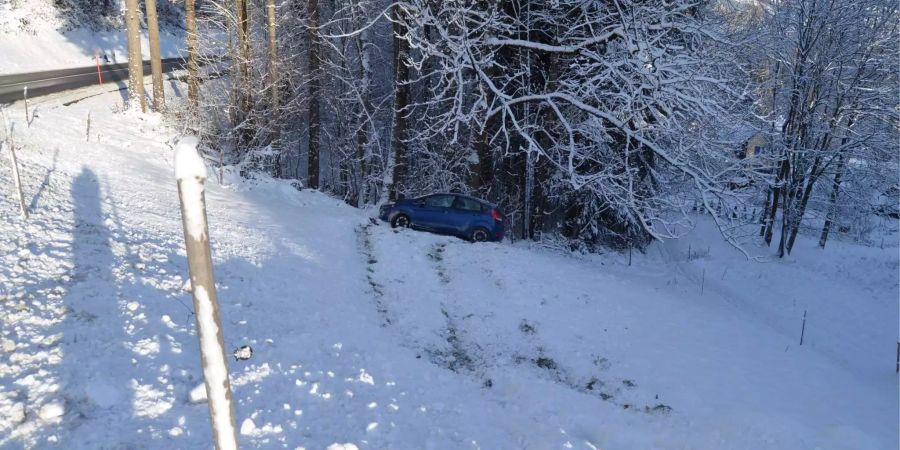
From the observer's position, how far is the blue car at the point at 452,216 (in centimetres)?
1603

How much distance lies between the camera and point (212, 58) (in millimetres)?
23969

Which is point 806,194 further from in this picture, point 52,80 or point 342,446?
point 52,80

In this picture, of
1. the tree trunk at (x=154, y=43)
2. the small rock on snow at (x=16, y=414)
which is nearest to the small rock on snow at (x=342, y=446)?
the small rock on snow at (x=16, y=414)

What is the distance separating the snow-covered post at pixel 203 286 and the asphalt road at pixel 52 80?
20.1 m

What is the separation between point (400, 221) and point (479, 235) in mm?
2514

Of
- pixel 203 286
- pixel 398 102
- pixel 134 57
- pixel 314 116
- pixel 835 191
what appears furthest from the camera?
pixel 835 191

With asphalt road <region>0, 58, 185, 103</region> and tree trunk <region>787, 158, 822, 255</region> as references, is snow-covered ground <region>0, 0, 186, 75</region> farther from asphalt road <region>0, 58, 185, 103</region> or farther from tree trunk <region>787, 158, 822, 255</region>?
tree trunk <region>787, 158, 822, 255</region>

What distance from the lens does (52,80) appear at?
24.9 m

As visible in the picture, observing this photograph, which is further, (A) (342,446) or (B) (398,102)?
(B) (398,102)

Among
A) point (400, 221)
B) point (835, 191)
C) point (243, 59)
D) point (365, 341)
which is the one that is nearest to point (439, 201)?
point (400, 221)

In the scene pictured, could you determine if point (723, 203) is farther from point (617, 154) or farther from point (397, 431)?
point (397, 431)

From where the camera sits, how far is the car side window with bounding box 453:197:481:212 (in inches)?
635

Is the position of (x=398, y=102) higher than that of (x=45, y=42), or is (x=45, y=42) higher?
(x=45, y=42)

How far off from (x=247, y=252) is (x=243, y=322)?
3.47 m
